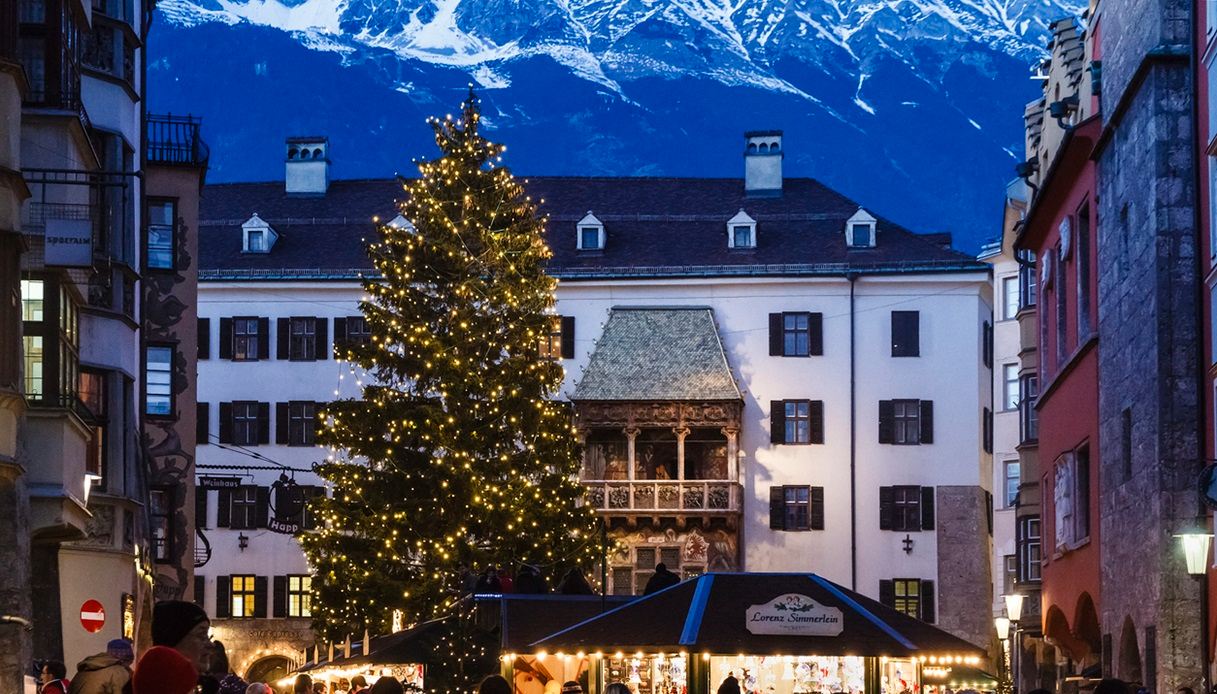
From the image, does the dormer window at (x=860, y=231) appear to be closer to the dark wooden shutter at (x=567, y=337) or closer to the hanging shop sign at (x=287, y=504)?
the dark wooden shutter at (x=567, y=337)

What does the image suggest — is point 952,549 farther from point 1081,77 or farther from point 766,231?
point 1081,77

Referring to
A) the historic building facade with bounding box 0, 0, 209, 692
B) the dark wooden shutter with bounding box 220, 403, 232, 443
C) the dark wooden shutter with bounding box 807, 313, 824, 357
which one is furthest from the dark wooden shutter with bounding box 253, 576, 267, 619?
the historic building facade with bounding box 0, 0, 209, 692

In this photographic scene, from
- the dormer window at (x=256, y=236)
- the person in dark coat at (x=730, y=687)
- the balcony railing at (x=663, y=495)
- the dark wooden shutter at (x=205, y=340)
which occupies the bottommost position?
the person in dark coat at (x=730, y=687)

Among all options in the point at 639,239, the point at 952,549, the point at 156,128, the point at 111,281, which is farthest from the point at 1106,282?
the point at 639,239

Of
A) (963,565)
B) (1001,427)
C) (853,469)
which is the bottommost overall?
(963,565)

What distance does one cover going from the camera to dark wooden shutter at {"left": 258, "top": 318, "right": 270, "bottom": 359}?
7069cm

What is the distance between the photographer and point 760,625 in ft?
68.0

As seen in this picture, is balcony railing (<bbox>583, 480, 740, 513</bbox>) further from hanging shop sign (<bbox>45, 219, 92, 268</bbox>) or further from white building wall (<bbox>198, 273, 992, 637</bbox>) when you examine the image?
hanging shop sign (<bbox>45, 219, 92, 268</bbox>)

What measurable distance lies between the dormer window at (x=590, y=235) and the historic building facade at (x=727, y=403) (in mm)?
105

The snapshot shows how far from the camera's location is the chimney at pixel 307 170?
7719 cm

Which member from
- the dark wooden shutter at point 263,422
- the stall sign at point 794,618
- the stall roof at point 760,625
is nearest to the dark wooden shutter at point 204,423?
the dark wooden shutter at point 263,422

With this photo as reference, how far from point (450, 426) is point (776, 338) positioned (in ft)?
82.3

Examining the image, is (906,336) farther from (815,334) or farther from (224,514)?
(224,514)

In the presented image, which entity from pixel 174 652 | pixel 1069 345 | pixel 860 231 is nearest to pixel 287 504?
pixel 860 231
